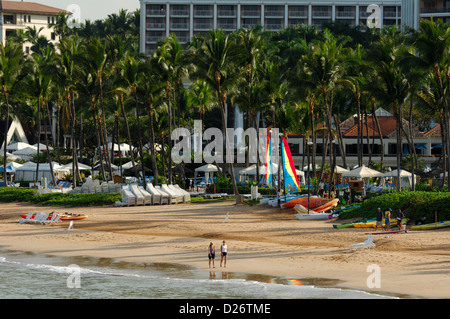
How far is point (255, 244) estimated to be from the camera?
33.9 meters

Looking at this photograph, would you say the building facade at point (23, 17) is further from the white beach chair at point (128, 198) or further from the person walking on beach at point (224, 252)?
the person walking on beach at point (224, 252)

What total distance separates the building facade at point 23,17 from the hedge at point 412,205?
12843cm

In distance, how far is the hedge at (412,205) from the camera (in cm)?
3581

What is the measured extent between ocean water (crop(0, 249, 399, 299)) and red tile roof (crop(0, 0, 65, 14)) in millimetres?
137988

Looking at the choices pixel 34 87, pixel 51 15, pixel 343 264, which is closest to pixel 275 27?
pixel 51 15

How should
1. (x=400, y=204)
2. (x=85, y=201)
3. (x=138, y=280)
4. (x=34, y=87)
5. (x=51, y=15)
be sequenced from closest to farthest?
(x=138, y=280)
(x=400, y=204)
(x=85, y=201)
(x=34, y=87)
(x=51, y=15)

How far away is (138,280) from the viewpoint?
27.2m

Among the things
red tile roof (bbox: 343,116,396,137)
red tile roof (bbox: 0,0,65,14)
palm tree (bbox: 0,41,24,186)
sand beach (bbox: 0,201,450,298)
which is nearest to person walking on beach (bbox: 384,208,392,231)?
sand beach (bbox: 0,201,450,298)

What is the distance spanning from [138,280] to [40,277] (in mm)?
4602

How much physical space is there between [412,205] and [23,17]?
141m

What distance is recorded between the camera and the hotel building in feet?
443

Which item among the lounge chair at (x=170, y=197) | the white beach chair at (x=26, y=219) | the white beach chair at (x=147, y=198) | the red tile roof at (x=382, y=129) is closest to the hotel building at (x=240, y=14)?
the red tile roof at (x=382, y=129)

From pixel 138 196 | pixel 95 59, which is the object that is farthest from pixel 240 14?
pixel 138 196

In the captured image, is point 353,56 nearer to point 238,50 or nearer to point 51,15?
point 238,50
